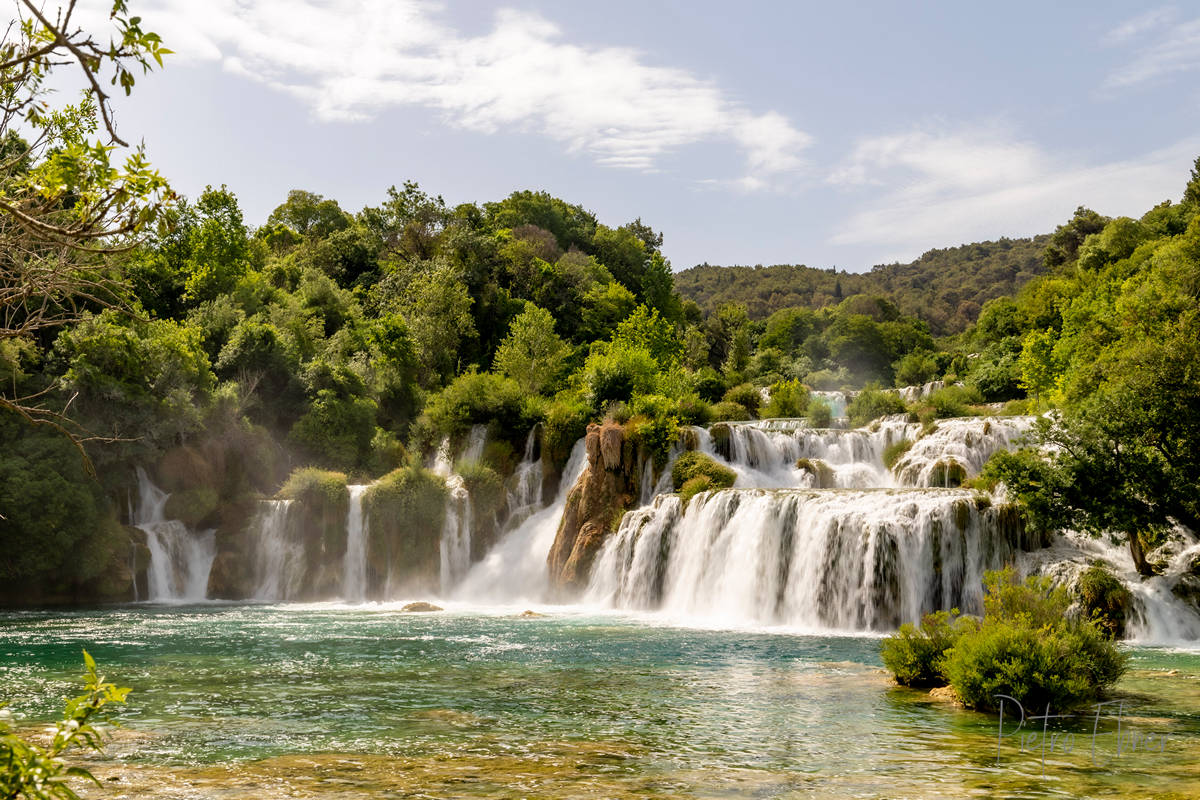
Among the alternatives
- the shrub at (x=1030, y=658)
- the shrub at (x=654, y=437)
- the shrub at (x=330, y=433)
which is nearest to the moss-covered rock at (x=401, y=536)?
the shrub at (x=330, y=433)

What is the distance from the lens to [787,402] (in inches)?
2018

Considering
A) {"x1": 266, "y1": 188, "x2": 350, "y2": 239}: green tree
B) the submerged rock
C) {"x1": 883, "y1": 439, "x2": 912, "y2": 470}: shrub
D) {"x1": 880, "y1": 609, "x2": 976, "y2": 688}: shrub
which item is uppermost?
{"x1": 266, "y1": 188, "x2": 350, "y2": 239}: green tree

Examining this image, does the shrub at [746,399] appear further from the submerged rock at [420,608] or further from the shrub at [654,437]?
the submerged rock at [420,608]

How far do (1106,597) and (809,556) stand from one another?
732 centimetres

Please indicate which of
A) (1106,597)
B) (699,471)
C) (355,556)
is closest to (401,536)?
(355,556)

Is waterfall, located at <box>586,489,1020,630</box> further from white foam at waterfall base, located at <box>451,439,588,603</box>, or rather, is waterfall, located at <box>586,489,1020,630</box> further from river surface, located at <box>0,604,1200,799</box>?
white foam at waterfall base, located at <box>451,439,588,603</box>

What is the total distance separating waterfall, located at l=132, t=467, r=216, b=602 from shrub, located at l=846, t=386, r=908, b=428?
29.8m

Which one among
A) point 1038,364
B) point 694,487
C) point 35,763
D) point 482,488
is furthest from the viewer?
point 1038,364

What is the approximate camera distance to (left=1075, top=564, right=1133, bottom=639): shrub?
2158 cm

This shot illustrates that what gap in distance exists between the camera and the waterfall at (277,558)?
3612 cm

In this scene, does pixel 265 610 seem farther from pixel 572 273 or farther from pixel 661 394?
pixel 572 273

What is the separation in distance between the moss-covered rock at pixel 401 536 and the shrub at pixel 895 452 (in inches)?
683

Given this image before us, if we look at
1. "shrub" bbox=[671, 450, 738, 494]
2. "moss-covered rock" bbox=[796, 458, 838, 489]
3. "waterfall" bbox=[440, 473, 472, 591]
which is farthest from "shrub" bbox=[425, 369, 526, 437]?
"moss-covered rock" bbox=[796, 458, 838, 489]

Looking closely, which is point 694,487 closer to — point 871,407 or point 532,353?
point 871,407
